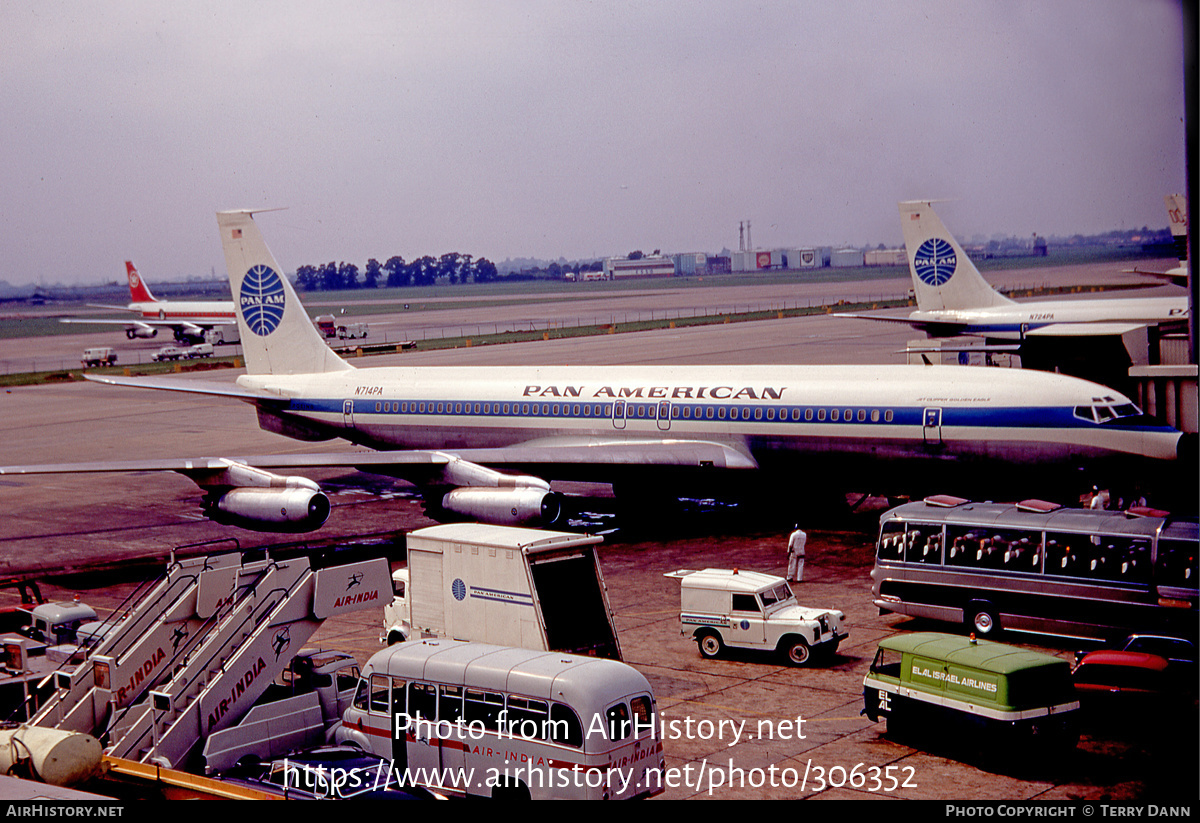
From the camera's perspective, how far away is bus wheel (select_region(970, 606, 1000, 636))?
23.7 metres

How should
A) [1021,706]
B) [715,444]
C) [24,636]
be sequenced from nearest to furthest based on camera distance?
1. [1021,706]
2. [24,636]
3. [715,444]

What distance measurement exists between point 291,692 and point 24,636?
7096 mm

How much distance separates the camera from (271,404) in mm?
42531

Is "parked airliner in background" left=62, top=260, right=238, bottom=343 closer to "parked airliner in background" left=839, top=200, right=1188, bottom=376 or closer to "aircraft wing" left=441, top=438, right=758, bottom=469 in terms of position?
"parked airliner in background" left=839, top=200, right=1188, bottom=376

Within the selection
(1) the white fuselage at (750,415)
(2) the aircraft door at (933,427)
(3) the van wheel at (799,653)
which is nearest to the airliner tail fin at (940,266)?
(1) the white fuselage at (750,415)

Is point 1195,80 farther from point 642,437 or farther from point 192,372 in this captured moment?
point 192,372

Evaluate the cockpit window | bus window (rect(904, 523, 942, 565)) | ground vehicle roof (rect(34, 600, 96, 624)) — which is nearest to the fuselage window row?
the cockpit window

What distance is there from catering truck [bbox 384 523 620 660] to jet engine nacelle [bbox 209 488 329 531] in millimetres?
8836

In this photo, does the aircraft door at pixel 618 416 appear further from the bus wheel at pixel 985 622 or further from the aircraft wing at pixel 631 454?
the bus wheel at pixel 985 622

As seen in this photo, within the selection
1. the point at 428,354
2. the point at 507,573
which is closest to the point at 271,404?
the point at 507,573

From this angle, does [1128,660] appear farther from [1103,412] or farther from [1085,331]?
[1085,331]

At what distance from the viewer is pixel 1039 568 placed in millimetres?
23422

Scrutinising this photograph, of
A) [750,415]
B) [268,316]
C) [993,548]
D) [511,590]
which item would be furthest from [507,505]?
[268,316]

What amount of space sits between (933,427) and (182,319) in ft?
346
